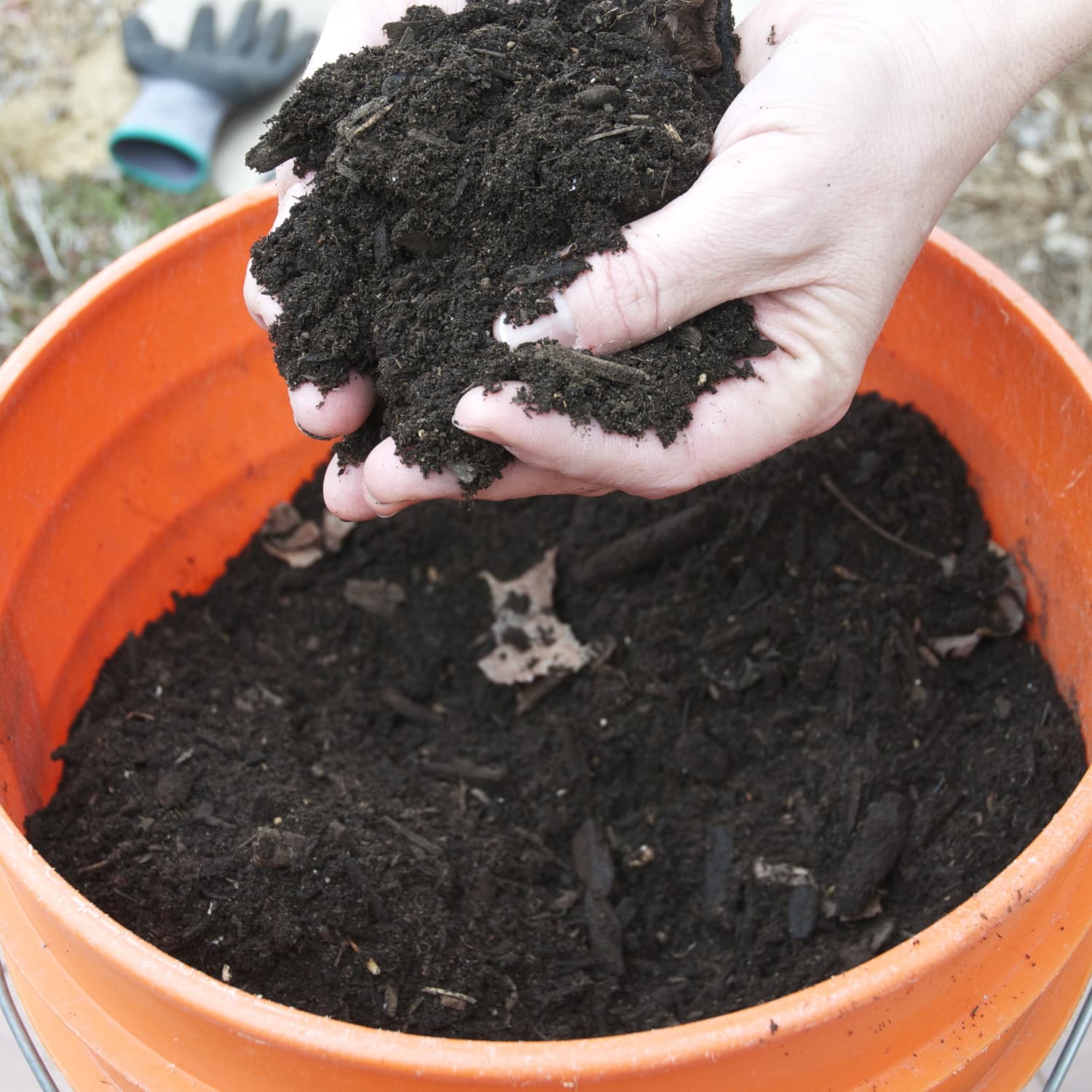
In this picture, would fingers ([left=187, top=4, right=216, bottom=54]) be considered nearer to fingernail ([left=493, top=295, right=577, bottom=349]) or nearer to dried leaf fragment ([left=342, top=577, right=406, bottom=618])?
dried leaf fragment ([left=342, top=577, right=406, bottom=618])

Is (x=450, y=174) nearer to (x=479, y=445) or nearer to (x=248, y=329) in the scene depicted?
(x=479, y=445)

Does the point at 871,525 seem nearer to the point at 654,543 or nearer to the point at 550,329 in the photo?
the point at 654,543

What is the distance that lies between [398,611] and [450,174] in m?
0.89

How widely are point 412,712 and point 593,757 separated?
32cm

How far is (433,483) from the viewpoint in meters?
1.21

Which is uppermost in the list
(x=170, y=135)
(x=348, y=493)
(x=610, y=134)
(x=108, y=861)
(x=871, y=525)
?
(x=610, y=134)

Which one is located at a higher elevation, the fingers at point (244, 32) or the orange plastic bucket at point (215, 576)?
the fingers at point (244, 32)

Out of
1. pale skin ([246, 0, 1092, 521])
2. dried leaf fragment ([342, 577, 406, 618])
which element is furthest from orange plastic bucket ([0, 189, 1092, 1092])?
pale skin ([246, 0, 1092, 521])

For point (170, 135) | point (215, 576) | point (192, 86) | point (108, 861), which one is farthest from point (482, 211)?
point (192, 86)

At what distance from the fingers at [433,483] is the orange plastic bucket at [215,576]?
53 centimetres

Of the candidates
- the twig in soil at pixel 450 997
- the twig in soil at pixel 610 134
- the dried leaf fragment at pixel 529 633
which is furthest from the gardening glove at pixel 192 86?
the twig in soil at pixel 450 997

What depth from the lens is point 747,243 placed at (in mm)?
1151

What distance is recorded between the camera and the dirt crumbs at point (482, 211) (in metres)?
1.17

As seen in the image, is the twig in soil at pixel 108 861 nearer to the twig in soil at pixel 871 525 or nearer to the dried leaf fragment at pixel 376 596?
the dried leaf fragment at pixel 376 596
